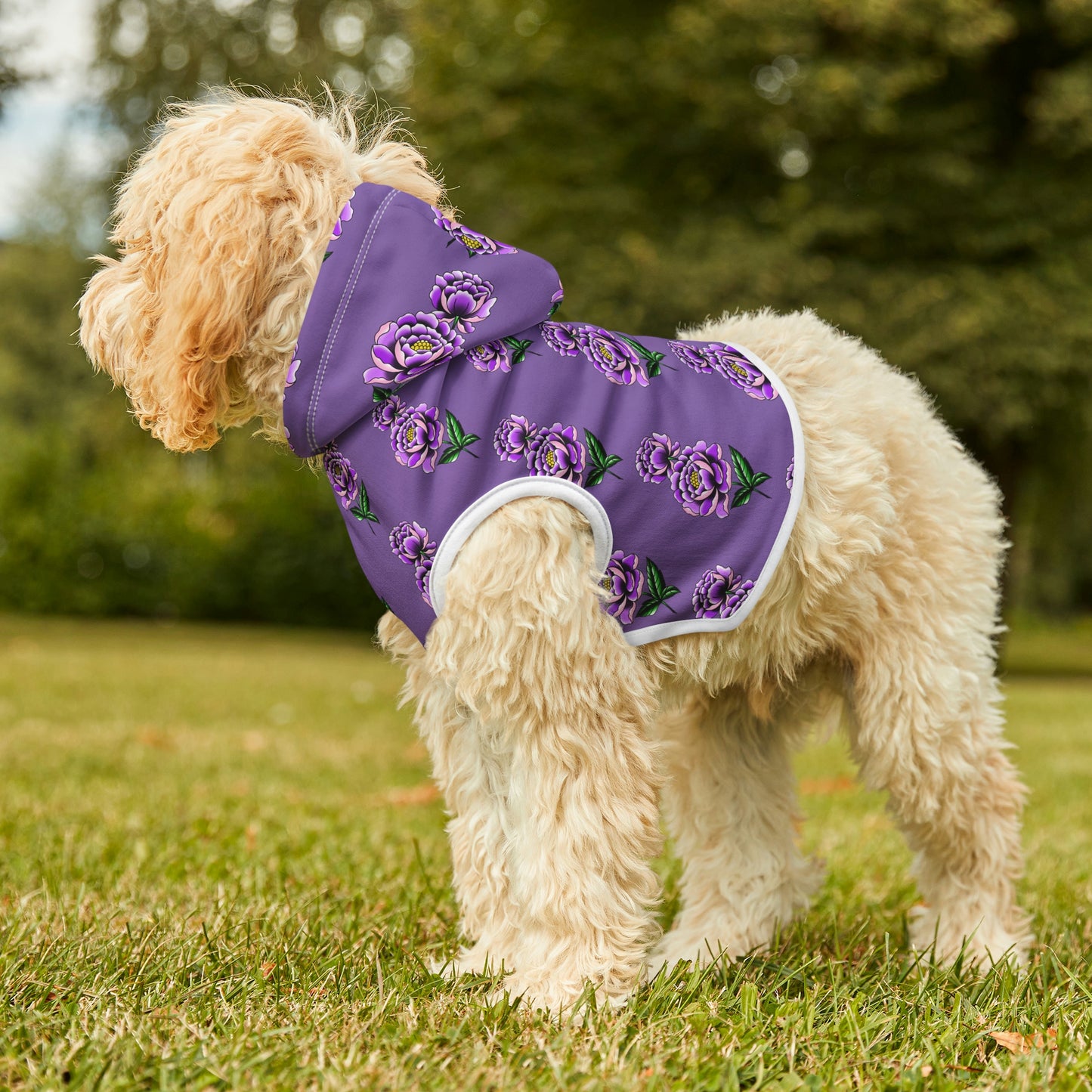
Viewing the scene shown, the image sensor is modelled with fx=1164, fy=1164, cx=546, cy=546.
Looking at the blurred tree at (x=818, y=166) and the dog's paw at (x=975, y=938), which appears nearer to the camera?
the dog's paw at (x=975, y=938)

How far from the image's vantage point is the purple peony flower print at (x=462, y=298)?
249cm

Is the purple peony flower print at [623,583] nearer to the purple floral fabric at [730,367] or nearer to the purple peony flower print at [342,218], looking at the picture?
the purple floral fabric at [730,367]

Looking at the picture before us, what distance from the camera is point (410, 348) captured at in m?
2.45

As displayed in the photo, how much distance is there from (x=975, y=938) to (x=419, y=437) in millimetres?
2066

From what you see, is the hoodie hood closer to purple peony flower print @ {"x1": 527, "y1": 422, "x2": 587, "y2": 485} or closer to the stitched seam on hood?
the stitched seam on hood

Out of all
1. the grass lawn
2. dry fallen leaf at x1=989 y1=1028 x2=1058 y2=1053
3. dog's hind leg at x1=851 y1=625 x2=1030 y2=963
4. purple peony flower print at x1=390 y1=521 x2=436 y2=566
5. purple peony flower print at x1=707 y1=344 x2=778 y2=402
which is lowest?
the grass lawn

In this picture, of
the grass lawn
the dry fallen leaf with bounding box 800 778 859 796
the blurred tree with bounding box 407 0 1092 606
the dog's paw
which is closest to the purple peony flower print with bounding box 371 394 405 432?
the grass lawn

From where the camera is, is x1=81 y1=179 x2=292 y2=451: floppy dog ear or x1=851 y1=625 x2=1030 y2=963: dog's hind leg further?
x1=851 y1=625 x2=1030 y2=963: dog's hind leg

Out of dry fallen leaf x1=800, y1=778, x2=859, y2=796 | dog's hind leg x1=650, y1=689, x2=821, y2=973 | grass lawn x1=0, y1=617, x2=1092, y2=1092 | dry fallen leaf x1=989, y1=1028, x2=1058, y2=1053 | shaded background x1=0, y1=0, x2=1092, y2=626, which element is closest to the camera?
grass lawn x1=0, y1=617, x2=1092, y2=1092

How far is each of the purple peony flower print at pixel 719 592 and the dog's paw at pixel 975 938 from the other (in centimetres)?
115

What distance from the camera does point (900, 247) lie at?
49.5 ft

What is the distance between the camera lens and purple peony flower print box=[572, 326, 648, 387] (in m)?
2.58

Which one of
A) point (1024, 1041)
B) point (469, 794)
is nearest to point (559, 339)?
point (469, 794)

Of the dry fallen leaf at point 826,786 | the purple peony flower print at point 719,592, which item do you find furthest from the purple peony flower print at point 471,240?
the dry fallen leaf at point 826,786
